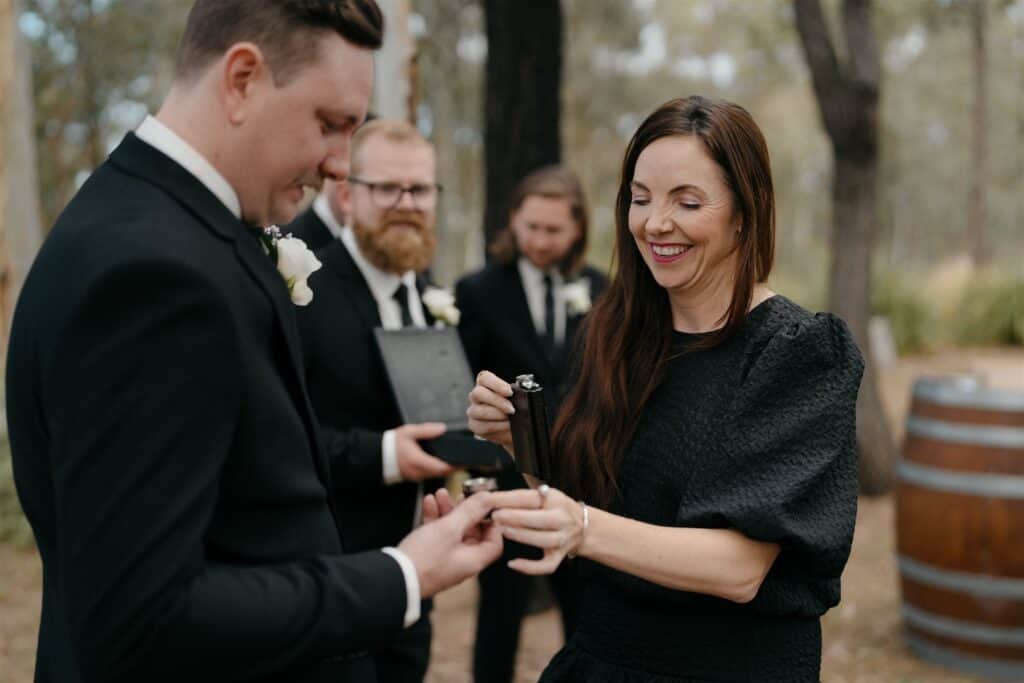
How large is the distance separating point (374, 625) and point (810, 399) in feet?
3.82

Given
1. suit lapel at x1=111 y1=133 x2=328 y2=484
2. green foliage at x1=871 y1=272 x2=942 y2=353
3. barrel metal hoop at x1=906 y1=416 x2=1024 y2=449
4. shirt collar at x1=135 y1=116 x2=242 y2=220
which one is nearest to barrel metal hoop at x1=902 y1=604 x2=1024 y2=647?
barrel metal hoop at x1=906 y1=416 x2=1024 y2=449

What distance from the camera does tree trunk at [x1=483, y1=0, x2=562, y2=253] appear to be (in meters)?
6.93

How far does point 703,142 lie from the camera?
2.40m

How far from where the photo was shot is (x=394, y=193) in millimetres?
3742

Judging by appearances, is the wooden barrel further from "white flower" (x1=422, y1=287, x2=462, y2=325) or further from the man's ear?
the man's ear

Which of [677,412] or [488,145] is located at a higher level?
[488,145]

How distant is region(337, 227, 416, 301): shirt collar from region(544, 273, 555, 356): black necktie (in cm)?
172

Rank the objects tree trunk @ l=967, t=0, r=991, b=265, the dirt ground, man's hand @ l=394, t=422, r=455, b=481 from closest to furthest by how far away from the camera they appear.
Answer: man's hand @ l=394, t=422, r=455, b=481 → the dirt ground → tree trunk @ l=967, t=0, r=991, b=265

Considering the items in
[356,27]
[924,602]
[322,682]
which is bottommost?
[924,602]

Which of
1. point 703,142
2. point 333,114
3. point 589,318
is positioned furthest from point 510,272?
point 333,114

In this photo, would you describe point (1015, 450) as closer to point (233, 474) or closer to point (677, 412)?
point (677, 412)

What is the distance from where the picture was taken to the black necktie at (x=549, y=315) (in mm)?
5363

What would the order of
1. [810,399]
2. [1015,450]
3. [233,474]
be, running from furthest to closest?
1. [1015,450]
2. [810,399]
3. [233,474]

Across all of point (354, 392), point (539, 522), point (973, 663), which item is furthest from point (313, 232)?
point (973, 663)
